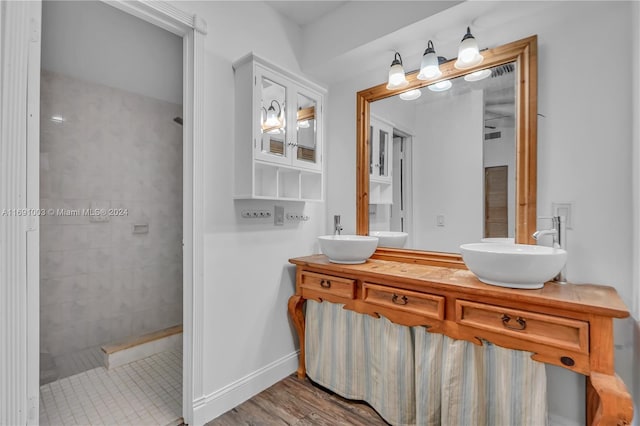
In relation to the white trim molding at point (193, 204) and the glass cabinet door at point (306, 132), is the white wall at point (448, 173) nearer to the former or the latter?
the glass cabinet door at point (306, 132)

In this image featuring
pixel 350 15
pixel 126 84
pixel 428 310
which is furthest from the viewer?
pixel 126 84

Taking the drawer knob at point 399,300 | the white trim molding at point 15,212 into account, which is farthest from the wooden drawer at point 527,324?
the white trim molding at point 15,212

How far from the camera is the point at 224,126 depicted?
1805mm

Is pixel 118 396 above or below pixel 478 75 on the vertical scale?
below

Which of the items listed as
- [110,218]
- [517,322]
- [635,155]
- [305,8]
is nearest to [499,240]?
[517,322]

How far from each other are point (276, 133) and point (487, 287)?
1.41m

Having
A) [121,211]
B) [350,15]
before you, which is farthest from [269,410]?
[350,15]

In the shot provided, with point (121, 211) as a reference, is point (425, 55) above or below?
above

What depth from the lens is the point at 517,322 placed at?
4.11ft

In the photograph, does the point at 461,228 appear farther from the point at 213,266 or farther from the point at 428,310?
the point at 213,266

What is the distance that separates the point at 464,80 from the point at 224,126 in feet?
4.75

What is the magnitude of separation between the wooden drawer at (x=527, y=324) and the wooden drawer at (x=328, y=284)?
1.95 feet

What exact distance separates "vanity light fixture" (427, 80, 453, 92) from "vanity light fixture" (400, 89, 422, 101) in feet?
0.25

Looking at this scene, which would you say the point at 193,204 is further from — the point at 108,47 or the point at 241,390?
the point at 108,47
